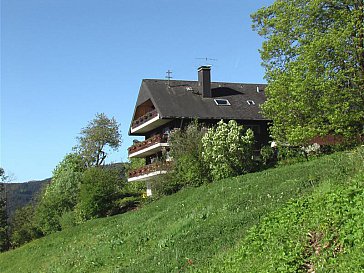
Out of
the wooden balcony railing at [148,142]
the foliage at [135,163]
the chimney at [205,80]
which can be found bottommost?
the foliage at [135,163]

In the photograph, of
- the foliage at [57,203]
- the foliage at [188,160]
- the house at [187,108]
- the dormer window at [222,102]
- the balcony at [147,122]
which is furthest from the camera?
the dormer window at [222,102]

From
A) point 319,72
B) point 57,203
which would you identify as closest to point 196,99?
point 57,203

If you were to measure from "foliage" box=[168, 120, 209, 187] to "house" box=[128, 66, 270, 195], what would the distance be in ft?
21.6

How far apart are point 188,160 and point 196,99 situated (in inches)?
576

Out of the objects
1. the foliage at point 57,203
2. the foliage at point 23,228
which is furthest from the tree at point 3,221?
the foliage at point 57,203

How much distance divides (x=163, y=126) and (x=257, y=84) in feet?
36.3

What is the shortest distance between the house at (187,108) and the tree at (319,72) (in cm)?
1194

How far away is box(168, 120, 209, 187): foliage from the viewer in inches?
1108

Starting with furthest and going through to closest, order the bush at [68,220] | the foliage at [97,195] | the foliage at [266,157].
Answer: the bush at [68,220] < the foliage at [97,195] < the foliage at [266,157]

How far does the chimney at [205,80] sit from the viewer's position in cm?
4378

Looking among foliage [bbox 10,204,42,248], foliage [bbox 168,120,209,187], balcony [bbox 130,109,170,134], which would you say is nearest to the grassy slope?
foliage [bbox 168,120,209,187]

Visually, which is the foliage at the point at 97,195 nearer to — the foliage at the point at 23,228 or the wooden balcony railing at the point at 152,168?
the wooden balcony railing at the point at 152,168

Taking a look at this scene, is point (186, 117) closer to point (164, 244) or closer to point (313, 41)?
point (313, 41)

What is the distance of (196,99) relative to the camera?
4253 centimetres
